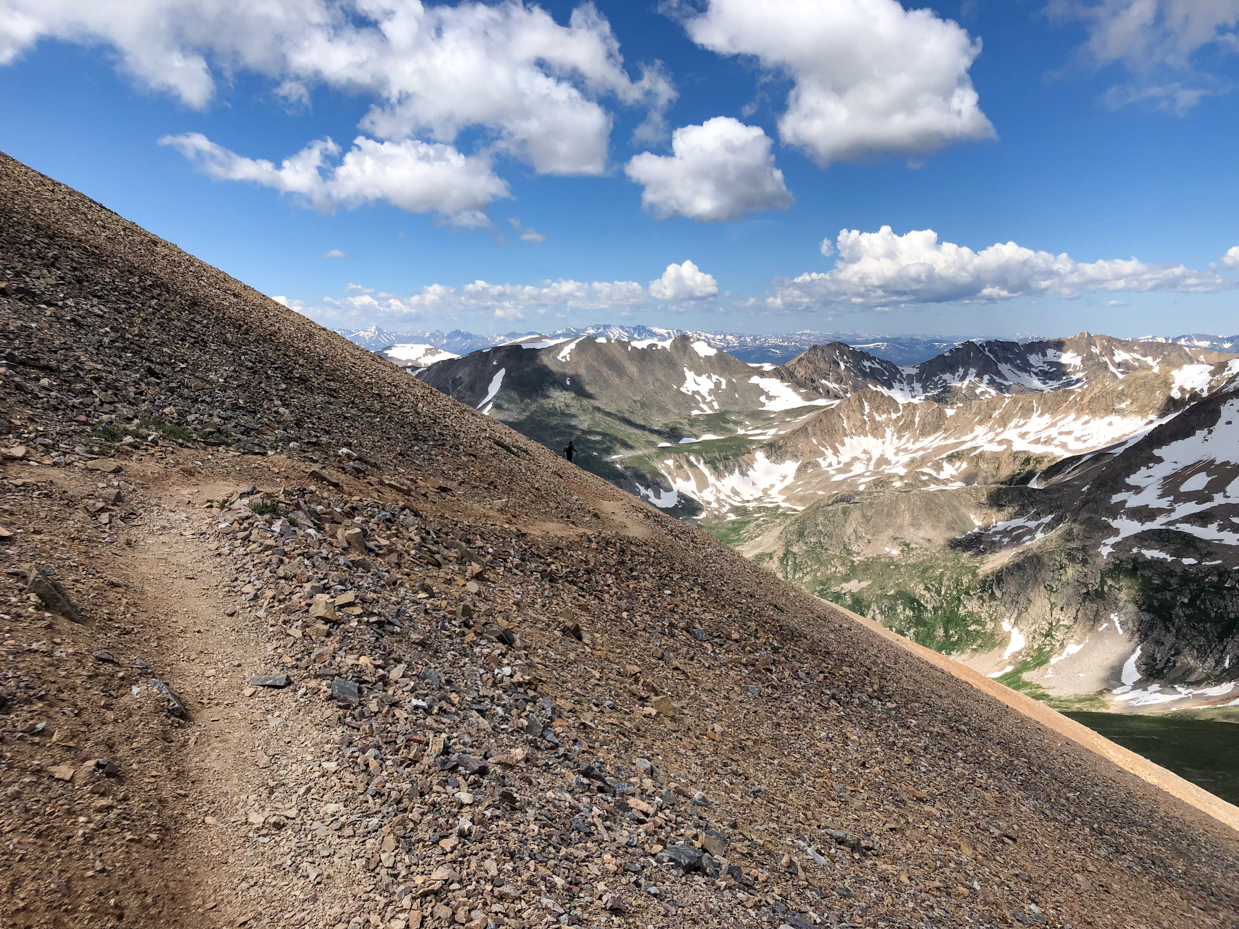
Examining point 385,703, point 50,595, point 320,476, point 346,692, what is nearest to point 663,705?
point 385,703

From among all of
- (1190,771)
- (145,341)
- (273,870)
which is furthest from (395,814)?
(1190,771)

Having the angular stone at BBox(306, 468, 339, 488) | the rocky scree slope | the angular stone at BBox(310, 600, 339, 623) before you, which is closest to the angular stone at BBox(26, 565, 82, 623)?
the rocky scree slope

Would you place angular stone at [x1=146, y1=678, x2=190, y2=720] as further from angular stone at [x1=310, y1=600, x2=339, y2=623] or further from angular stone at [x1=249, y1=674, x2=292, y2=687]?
angular stone at [x1=310, y1=600, x2=339, y2=623]

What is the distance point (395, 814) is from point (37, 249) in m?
25.8

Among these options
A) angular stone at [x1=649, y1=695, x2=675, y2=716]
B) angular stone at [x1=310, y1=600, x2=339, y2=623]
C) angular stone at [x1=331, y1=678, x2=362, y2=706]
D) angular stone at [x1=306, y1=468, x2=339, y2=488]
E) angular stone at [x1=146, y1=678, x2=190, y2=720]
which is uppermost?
angular stone at [x1=306, y1=468, x2=339, y2=488]

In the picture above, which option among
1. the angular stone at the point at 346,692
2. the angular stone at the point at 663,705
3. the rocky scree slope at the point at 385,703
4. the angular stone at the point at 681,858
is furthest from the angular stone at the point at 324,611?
the angular stone at the point at 663,705

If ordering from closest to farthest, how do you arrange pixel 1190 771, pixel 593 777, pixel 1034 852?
pixel 593 777 → pixel 1034 852 → pixel 1190 771

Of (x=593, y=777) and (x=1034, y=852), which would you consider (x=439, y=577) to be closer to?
(x=593, y=777)

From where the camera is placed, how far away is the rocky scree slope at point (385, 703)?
850 cm

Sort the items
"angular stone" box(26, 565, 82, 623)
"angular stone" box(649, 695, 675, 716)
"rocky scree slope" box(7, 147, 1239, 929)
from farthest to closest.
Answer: "angular stone" box(649, 695, 675, 716)
"angular stone" box(26, 565, 82, 623)
"rocky scree slope" box(7, 147, 1239, 929)

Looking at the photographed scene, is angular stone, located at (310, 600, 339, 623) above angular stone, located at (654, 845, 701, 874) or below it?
above

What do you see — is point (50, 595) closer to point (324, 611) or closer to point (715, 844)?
point (324, 611)

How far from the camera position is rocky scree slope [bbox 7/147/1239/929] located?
8.50 metres

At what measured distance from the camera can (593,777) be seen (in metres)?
12.0
